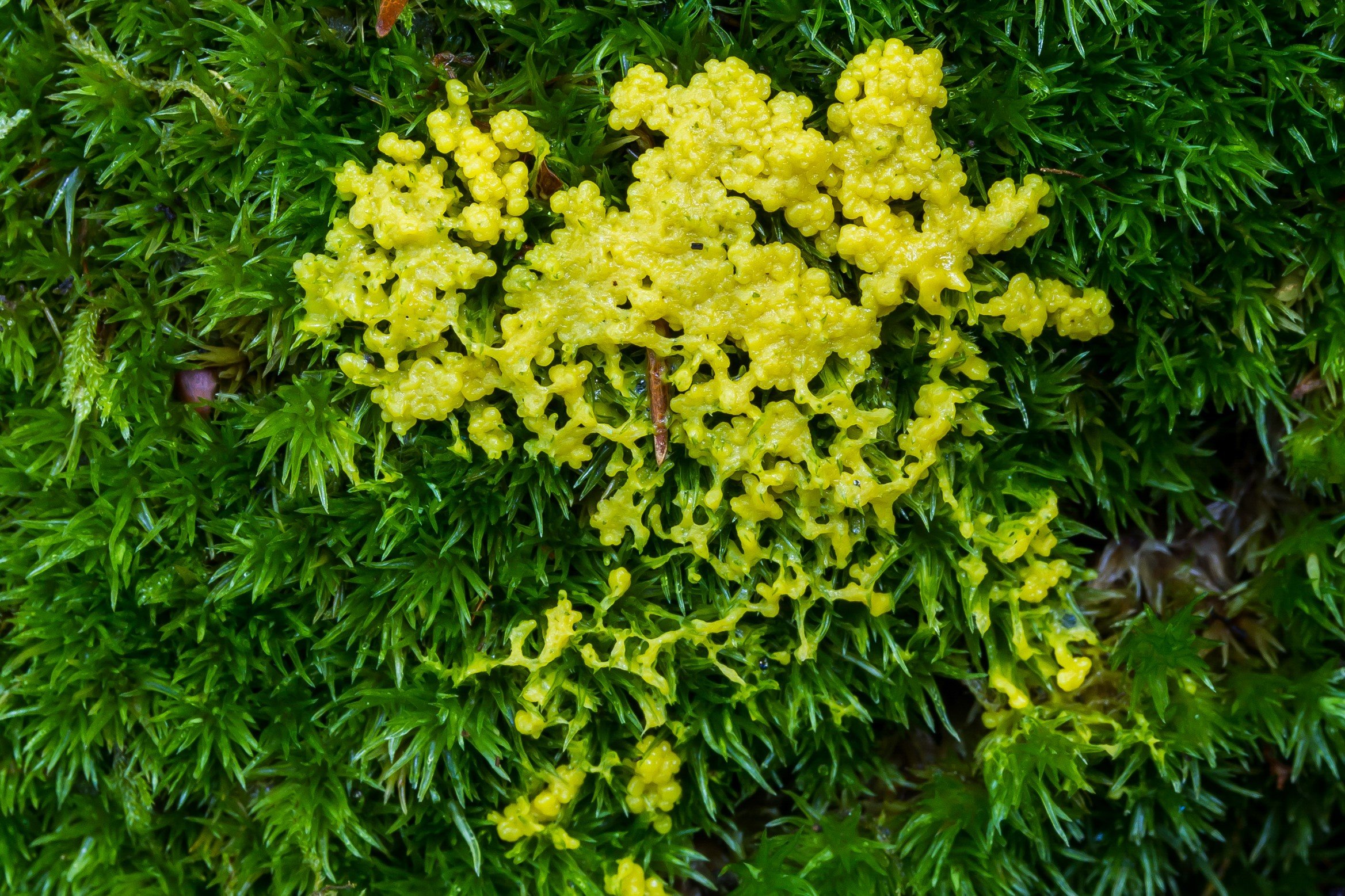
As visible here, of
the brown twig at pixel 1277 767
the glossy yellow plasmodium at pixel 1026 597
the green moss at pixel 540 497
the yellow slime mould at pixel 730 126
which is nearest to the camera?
the yellow slime mould at pixel 730 126

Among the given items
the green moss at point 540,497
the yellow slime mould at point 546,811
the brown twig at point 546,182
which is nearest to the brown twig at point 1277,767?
the green moss at point 540,497

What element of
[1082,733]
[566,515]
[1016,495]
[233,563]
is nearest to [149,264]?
[233,563]

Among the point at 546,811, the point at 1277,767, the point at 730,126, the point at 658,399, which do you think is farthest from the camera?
the point at 1277,767

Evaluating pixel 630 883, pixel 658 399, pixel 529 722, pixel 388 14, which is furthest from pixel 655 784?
pixel 388 14

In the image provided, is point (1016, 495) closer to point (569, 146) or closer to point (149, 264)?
point (569, 146)

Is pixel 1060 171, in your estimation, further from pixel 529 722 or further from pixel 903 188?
pixel 529 722

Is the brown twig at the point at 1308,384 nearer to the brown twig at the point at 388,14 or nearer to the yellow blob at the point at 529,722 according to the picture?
the yellow blob at the point at 529,722

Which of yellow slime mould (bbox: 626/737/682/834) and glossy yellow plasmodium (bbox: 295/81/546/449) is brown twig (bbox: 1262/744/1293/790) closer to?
yellow slime mould (bbox: 626/737/682/834)
